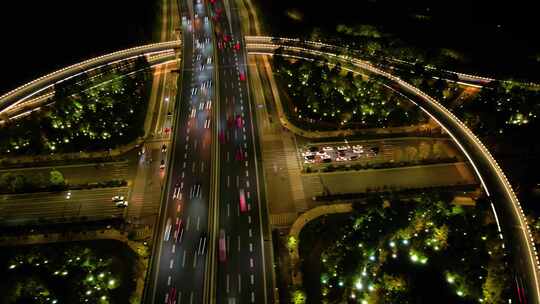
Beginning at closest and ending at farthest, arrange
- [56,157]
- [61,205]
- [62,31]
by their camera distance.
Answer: [61,205] → [56,157] → [62,31]

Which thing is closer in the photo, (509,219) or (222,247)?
(222,247)

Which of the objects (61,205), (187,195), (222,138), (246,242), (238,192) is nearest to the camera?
(246,242)

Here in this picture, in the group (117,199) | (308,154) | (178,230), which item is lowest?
(178,230)

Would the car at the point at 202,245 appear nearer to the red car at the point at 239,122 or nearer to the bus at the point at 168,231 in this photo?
the bus at the point at 168,231

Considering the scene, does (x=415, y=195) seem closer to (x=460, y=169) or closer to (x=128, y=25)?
(x=460, y=169)

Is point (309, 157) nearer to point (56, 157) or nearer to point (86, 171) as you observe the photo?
point (86, 171)

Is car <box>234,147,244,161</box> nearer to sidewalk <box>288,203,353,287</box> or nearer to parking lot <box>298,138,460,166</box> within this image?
parking lot <box>298,138,460,166</box>

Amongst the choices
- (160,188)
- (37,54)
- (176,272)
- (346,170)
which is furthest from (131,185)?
(37,54)

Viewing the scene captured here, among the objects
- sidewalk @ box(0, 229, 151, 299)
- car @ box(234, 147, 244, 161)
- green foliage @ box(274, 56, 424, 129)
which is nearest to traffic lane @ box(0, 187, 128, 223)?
sidewalk @ box(0, 229, 151, 299)

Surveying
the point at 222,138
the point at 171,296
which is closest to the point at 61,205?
the point at 171,296
